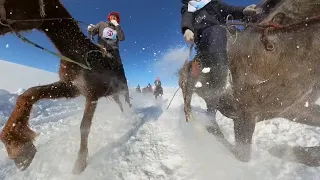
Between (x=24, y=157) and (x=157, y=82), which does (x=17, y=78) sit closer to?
(x=157, y=82)

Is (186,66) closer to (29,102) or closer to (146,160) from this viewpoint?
(146,160)

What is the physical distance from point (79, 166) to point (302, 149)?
318 cm

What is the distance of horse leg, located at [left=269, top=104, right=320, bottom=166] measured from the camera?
4166mm

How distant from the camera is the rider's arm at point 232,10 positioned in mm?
4375

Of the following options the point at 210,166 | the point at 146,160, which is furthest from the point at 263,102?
the point at 146,160

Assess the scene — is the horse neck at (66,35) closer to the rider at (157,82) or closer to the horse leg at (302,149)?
the horse leg at (302,149)

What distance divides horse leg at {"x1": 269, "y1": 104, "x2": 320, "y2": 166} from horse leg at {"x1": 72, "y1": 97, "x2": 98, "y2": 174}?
2.80m

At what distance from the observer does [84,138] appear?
5.38 meters

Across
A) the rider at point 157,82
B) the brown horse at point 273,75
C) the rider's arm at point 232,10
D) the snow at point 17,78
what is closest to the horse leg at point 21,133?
the brown horse at point 273,75

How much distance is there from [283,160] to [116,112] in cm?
Result: 675

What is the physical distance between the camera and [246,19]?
4.25 m

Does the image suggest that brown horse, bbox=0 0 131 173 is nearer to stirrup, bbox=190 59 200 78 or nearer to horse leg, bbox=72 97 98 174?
horse leg, bbox=72 97 98 174

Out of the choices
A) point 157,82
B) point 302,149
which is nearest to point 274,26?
point 302,149

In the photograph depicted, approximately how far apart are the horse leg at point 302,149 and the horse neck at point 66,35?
3201 millimetres
